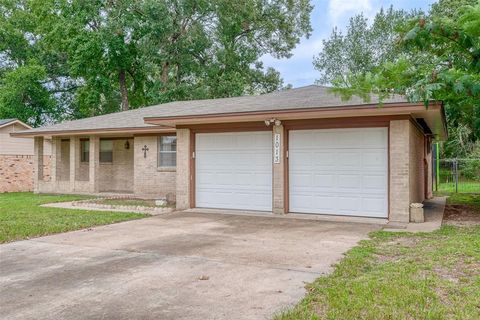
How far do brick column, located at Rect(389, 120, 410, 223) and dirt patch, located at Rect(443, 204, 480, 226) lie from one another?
1.06m

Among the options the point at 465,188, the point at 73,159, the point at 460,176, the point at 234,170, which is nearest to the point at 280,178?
the point at 234,170

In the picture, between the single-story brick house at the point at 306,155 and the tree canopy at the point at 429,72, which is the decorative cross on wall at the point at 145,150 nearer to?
the single-story brick house at the point at 306,155

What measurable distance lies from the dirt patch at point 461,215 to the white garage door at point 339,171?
1.58 meters

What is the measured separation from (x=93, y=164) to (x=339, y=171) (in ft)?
34.4

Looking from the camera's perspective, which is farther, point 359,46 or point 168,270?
point 359,46

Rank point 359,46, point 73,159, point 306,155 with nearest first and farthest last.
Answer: point 306,155
point 73,159
point 359,46

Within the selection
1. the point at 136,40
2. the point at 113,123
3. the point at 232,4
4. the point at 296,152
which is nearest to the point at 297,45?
the point at 232,4

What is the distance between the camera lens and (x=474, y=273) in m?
4.95

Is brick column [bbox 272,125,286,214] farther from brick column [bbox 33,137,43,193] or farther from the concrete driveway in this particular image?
brick column [bbox 33,137,43,193]

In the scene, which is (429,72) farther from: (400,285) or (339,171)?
(400,285)

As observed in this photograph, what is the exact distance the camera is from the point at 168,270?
5344 mm

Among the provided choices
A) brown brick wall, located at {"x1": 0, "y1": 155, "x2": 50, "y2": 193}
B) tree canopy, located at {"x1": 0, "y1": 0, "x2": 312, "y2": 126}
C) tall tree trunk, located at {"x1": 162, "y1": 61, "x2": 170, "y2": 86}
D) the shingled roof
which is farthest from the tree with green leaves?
brown brick wall, located at {"x1": 0, "y1": 155, "x2": 50, "y2": 193}

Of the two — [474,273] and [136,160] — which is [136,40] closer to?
[136,160]

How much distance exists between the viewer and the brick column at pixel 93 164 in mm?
16469
